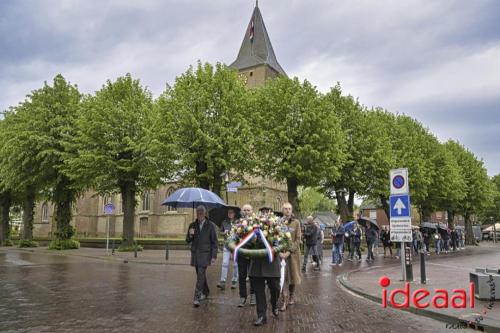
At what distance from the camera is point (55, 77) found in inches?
1209

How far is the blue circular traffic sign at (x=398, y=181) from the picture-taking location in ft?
41.5

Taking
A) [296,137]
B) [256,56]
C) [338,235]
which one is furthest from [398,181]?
[256,56]

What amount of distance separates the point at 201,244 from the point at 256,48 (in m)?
58.6

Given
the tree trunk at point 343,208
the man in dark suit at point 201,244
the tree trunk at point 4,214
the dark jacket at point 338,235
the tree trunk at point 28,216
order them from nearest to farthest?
the man in dark suit at point 201,244
the dark jacket at point 338,235
the tree trunk at point 343,208
the tree trunk at point 28,216
the tree trunk at point 4,214

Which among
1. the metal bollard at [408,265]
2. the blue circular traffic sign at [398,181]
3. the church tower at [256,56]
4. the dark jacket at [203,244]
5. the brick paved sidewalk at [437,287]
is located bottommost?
the brick paved sidewalk at [437,287]

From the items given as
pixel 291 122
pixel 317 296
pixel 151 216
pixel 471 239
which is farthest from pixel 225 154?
pixel 471 239

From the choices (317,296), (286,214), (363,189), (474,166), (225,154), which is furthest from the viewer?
(474,166)

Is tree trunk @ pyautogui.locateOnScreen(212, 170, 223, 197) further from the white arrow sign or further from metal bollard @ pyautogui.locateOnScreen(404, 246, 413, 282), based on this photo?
metal bollard @ pyautogui.locateOnScreen(404, 246, 413, 282)

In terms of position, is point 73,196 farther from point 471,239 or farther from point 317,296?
point 471,239

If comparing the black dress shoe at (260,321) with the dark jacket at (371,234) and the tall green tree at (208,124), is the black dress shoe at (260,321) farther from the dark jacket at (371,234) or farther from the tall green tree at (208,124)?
the tall green tree at (208,124)

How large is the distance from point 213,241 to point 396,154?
97.1 ft

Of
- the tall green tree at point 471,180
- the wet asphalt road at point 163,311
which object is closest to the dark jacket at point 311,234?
the wet asphalt road at point 163,311

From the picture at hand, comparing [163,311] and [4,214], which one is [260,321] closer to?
[163,311]

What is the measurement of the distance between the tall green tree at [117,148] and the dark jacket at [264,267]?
1883 centimetres
